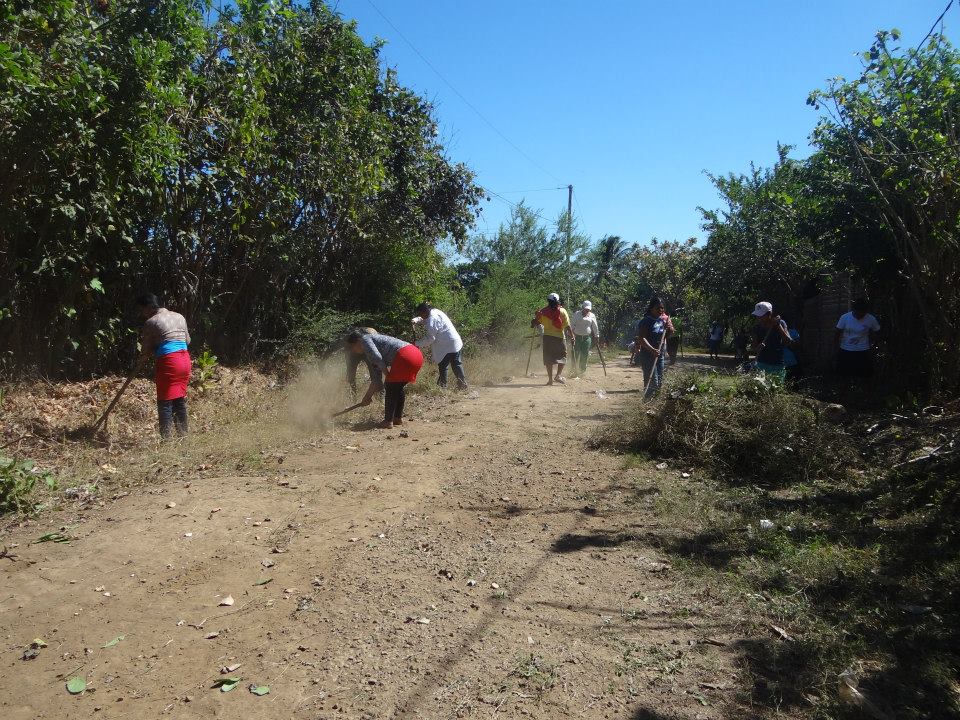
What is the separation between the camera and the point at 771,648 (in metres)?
3.59

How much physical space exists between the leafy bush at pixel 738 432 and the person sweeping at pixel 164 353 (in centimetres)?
452

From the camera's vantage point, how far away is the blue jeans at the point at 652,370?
9758mm

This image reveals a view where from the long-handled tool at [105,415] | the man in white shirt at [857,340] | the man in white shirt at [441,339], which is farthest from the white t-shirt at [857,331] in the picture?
the long-handled tool at [105,415]

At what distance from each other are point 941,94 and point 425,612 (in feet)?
31.7

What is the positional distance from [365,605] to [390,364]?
15.3 feet

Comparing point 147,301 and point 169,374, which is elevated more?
point 147,301

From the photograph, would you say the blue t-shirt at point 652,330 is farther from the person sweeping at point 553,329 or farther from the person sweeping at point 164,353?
the person sweeping at point 164,353

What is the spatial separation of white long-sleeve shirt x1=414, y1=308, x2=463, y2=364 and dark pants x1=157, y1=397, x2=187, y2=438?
384 centimetres

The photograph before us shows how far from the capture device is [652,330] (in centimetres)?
984

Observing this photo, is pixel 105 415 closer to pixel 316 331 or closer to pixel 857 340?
pixel 316 331

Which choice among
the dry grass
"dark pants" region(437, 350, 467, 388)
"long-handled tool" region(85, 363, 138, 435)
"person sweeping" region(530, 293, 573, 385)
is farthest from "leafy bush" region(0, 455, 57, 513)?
"person sweeping" region(530, 293, 573, 385)

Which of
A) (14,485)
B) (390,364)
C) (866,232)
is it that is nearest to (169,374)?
(14,485)

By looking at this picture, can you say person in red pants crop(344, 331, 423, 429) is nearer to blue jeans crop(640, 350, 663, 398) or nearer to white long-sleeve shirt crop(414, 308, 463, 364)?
white long-sleeve shirt crop(414, 308, 463, 364)

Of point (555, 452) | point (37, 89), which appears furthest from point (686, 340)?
point (37, 89)
